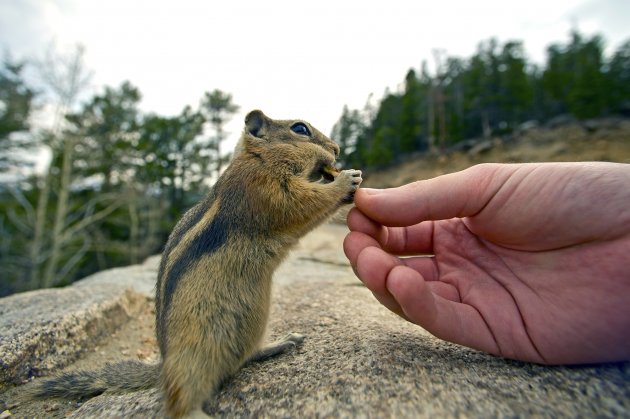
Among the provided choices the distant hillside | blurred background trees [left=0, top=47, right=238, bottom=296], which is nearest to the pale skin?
blurred background trees [left=0, top=47, right=238, bottom=296]

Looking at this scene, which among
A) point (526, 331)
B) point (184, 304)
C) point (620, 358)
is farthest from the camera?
point (184, 304)

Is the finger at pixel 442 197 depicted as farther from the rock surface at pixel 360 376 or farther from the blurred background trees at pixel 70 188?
the blurred background trees at pixel 70 188

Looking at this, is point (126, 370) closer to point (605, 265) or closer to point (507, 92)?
point (605, 265)

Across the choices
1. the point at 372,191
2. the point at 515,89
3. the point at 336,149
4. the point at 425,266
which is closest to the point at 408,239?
the point at 425,266

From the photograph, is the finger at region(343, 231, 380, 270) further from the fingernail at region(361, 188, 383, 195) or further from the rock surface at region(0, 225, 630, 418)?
the rock surface at region(0, 225, 630, 418)

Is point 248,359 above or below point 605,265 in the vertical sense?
below

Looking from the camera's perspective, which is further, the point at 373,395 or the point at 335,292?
the point at 335,292

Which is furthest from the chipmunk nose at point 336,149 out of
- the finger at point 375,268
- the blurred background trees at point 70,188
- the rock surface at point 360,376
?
the blurred background trees at point 70,188

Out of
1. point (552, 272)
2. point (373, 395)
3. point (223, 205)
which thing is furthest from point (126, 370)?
point (552, 272)
